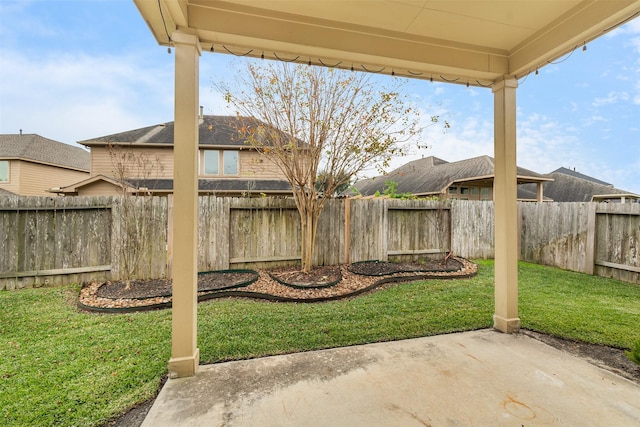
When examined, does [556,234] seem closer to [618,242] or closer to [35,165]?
[618,242]

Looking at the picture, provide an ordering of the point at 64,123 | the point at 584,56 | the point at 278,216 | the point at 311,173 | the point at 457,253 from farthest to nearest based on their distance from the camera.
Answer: the point at 64,123, the point at 457,253, the point at 278,216, the point at 311,173, the point at 584,56

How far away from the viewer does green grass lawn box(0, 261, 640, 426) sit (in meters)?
1.96

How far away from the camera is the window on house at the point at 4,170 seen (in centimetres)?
1225

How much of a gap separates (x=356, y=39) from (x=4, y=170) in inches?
685

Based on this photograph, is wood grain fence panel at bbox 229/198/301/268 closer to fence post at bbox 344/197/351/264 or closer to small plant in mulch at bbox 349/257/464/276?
fence post at bbox 344/197/351/264

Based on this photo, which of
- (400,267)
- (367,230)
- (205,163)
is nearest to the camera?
(400,267)

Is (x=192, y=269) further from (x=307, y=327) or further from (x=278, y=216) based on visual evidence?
(x=278, y=216)

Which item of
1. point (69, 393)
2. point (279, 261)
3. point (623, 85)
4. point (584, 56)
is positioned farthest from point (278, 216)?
point (623, 85)

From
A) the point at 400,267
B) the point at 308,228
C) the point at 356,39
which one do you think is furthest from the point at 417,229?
the point at 356,39

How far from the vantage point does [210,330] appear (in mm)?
3037

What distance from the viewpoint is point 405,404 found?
184 cm

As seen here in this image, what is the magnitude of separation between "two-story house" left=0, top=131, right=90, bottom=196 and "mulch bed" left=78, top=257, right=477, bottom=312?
1243 centimetres

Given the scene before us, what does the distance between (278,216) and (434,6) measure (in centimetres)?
415

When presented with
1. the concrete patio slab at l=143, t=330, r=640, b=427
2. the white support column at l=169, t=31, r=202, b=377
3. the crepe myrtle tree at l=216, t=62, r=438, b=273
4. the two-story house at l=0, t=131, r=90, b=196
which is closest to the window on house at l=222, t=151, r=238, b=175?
the crepe myrtle tree at l=216, t=62, r=438, b=273
